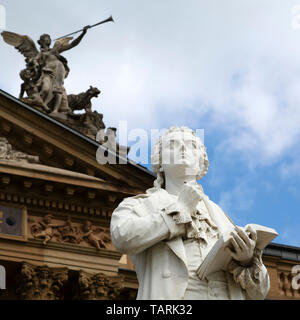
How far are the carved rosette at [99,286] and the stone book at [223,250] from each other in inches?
690

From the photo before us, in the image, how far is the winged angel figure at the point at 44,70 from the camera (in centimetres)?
2781

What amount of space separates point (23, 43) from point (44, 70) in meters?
1.19

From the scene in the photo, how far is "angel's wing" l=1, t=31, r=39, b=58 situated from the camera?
2898cm

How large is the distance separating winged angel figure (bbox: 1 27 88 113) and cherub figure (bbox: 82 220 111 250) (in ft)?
12.5

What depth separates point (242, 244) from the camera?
637 cm

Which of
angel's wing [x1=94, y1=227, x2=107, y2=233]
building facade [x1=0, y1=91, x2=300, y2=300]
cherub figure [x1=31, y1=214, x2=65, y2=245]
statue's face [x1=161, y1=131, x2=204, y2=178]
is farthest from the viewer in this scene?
angel's wing [x1=94, y1=227, x2=107, y2=233]

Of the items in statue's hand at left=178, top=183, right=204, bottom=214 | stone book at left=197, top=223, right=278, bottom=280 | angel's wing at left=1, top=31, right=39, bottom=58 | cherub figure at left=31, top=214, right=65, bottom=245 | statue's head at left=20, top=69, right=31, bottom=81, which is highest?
angel's wing at left=1, top=31, right=39, bottom=58

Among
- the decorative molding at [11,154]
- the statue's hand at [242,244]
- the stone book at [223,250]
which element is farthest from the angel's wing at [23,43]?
the statue's hand at [242,244]

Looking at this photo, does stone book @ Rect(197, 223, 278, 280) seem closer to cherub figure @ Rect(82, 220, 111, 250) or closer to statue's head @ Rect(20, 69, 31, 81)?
cherub figure @ Rect(82, 220, 111, 250)

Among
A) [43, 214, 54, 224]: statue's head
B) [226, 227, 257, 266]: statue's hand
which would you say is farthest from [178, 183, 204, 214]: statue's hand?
[43, 214, 54, 224]: statue's head

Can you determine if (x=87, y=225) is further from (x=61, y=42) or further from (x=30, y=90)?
(x=61, y=42)

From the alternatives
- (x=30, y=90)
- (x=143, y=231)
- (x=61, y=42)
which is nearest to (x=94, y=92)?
(x=30, y=90)

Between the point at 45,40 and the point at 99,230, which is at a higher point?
the point at 45,40
